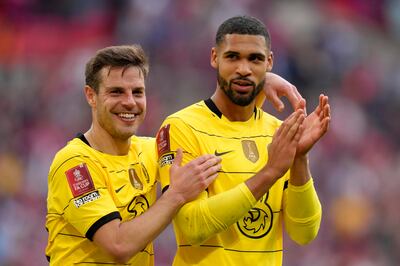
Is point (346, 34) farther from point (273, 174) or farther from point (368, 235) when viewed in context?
point (273, 174)

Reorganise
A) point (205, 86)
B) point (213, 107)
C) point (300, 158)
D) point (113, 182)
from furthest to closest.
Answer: point (205, 86)
point (213, 107)
point (113, 182)
point (300, 158)

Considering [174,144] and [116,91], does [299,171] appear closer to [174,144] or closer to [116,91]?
[174,144]

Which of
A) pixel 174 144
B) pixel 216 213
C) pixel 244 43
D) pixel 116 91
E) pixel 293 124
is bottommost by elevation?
pixel 216 213

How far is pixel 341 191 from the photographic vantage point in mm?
13625

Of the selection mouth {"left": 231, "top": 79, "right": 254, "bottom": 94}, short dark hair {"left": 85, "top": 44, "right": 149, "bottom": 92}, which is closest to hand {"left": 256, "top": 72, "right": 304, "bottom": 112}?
mouth {"left": 231, "top": 79, "right": 254, "bottom": 94}

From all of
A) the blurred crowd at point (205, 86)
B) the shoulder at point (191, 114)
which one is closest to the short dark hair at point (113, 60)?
the shoulder at point (191, 114)

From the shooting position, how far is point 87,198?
5.79 metres

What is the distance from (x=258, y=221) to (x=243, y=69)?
34.9 inches

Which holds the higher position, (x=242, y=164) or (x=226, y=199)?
(x=242, y=164)

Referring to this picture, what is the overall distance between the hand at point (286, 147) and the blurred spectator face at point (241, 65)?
1.46 feet

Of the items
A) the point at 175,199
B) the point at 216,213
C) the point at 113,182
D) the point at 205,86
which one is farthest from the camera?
the point at 205,86

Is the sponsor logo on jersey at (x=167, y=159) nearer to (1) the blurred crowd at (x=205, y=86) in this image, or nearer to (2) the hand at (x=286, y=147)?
(2) the hand at (x=286, y=147)

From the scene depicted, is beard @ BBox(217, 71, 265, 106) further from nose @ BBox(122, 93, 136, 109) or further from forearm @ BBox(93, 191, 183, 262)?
forearm @ BBox(93, 191, 183, 262)

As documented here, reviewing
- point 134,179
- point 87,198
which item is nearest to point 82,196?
point 87,198
